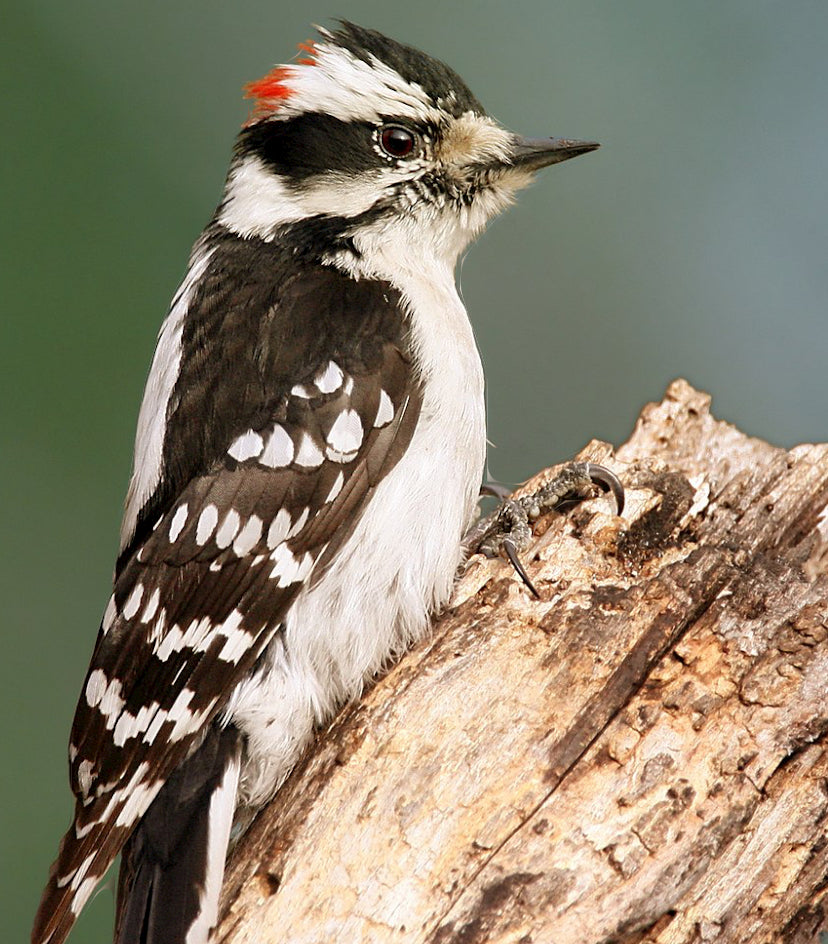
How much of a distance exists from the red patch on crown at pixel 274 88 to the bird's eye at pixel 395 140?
10.9 inches

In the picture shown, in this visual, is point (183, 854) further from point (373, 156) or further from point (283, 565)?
point (373, 156)

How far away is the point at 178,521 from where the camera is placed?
7.35 feet

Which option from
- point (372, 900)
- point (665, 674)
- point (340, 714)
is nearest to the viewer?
point (372, 900)

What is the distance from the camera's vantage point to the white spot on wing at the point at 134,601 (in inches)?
86.7

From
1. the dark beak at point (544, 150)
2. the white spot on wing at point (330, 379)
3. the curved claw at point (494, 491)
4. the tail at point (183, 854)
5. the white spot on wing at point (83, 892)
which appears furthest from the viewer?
the curved claw at point (494, 491)

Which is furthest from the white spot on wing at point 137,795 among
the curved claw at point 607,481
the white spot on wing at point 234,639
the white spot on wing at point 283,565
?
the curved claw at point 607,481

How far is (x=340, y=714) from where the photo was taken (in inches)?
88.6

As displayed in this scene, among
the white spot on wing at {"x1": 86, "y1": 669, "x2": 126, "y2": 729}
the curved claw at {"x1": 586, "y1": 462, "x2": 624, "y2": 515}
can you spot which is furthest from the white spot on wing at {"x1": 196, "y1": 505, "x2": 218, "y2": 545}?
the curved claw at {"x1": 586, "y1": 462, "x2": 624, "y2": 515}

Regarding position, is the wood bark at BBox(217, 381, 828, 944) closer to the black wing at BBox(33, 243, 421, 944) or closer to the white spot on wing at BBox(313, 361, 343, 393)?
the black wing at BBox(33, 243, 421, 944)

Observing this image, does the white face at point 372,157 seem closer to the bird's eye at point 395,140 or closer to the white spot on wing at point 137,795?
the bird's eye at point 395,140

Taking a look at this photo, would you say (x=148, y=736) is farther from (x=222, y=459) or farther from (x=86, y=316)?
(x=86, y=316)

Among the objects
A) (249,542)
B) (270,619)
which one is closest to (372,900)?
(270,619)

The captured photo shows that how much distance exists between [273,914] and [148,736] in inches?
17.2

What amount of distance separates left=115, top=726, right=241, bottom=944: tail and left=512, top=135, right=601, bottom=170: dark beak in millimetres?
1560
